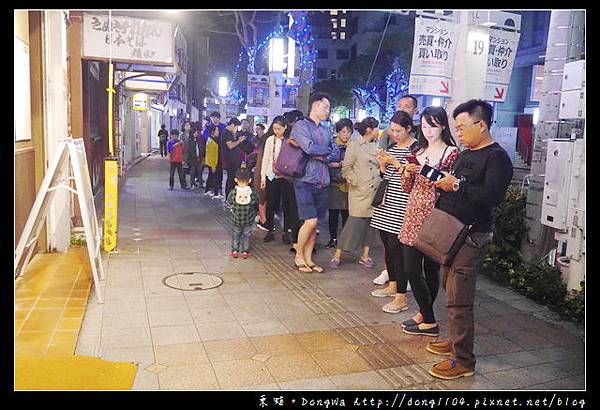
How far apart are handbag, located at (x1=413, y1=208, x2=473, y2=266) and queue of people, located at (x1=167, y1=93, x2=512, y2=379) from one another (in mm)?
49

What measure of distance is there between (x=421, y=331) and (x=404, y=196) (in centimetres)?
121

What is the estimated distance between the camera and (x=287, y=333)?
4.44m

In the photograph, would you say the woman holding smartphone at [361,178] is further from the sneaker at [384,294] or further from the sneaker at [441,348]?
the sneaker at [441,348]

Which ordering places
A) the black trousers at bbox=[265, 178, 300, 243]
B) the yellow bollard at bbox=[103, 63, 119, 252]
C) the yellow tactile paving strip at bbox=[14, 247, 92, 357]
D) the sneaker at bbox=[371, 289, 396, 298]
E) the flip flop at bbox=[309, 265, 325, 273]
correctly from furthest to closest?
the black trousers at bbox=[265, 178, 300, 243] → the yellow bollard at bbox=[103, 63, 119, 252] → the flip flop at bbox=[309, 265, 325, 273] → the sneaker at bbox=[371, 289, 396, 298] → the yellow tactile paving strip at bbox=[14, 247, 92, 357]

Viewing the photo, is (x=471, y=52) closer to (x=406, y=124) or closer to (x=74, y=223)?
(x=406, y=124)

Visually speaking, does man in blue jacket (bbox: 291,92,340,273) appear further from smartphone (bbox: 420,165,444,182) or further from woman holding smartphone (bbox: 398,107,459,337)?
smartphone (bbox: 420,165,444,182)

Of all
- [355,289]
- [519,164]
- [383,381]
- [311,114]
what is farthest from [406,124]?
[519,164]

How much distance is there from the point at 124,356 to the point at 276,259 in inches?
128

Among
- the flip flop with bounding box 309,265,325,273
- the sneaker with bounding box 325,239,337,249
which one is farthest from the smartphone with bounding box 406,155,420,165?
the sneaker with bounding box 325,239,337,249

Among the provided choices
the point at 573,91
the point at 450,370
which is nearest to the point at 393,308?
the point at 450,370

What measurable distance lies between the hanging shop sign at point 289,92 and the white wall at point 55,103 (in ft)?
46.4

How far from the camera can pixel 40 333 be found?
13.8ft

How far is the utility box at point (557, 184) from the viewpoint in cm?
533

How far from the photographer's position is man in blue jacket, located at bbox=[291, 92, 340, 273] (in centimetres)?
592
